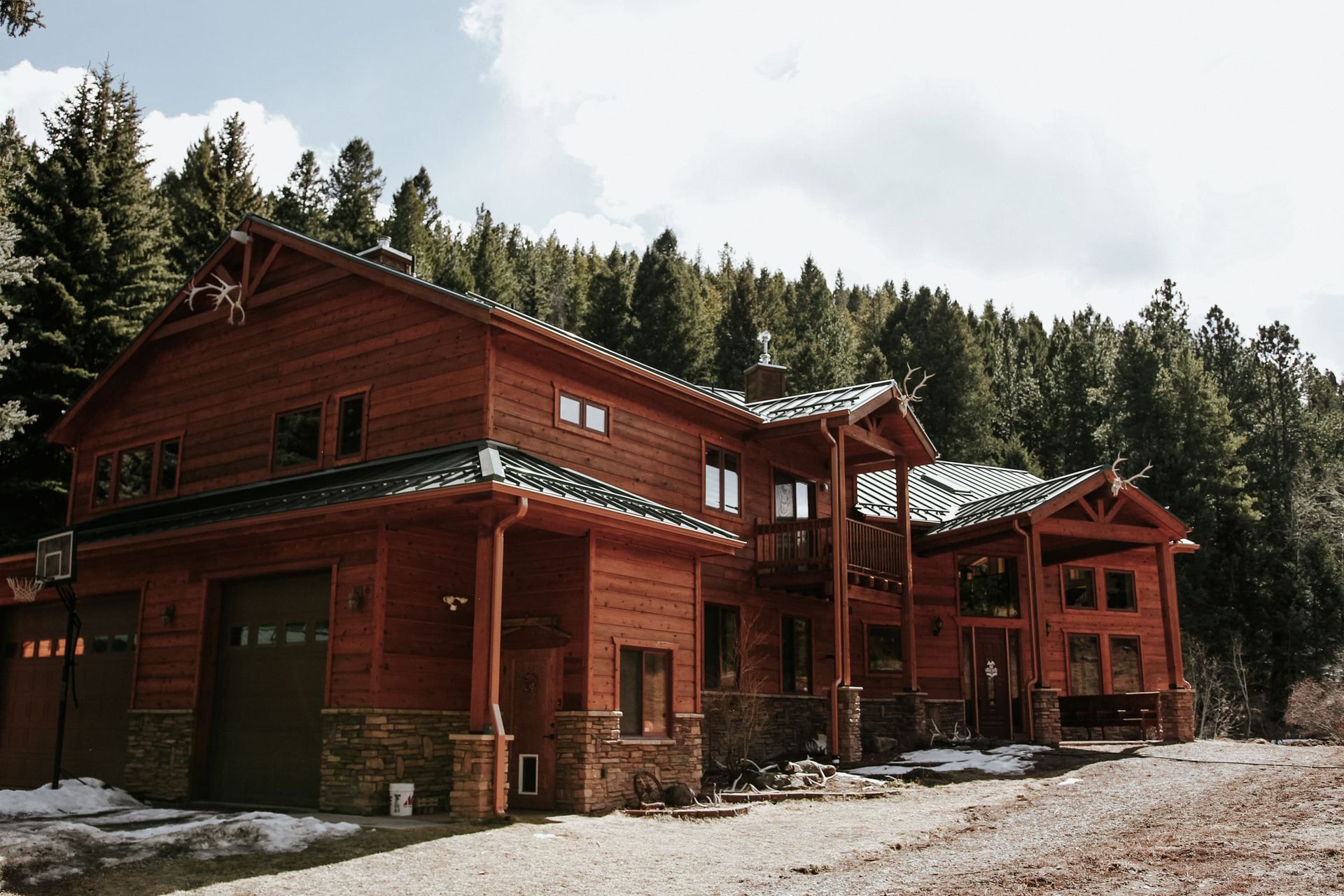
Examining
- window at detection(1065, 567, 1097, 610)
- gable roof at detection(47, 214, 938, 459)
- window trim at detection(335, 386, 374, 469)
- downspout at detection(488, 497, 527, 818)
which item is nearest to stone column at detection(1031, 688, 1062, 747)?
gable roof at detection(47, 214, 938, 459)

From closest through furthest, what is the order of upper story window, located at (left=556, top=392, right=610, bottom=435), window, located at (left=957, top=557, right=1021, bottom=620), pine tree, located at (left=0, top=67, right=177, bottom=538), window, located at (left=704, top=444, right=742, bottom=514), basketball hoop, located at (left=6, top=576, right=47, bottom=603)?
upper story window, located at (left=556, top=392, right=610, bottom=435)
basketball hoop, located at (left=6, top=576, right=47, bottom=603)
window, located at (left=704, top=444, right=742, bottom=514)
window, located at (left=957, top=557, right=1021, bottom=620)
pine tree, located at (left=0, top=67, right=177, bottom=538)

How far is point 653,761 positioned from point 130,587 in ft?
28.0

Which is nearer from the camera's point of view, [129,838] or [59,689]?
[129,838]

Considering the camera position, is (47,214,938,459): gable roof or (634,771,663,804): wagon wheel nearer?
(634,771,663,804): wagon wheel

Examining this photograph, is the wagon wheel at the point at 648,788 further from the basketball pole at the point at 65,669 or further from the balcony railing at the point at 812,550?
Answer: the basketball pole at the point at 65,669

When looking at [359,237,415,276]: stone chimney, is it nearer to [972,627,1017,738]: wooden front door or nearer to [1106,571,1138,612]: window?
[972,627,1017,738]: wooden front door

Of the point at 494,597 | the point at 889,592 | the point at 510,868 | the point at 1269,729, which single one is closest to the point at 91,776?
the point at 494,597

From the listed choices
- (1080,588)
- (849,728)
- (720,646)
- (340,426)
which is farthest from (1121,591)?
(340,426)

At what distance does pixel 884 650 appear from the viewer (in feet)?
77.0

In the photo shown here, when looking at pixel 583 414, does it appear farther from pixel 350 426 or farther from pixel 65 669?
pixel 65 669

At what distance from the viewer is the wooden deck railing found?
20.3 meters

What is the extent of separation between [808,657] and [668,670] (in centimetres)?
671

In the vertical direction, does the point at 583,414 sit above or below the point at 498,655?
above

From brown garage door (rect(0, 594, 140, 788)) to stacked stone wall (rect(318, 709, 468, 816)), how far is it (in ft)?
16.5
